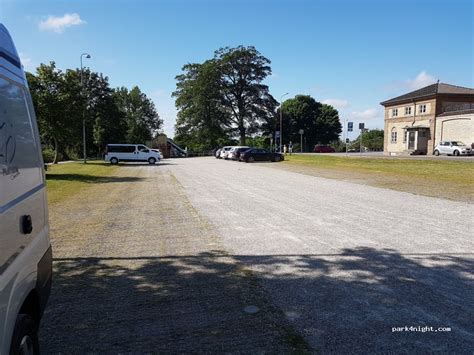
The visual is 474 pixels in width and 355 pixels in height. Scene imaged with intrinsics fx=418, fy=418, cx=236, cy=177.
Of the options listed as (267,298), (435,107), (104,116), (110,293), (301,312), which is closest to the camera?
(301,312)

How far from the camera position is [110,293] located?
4816 mm

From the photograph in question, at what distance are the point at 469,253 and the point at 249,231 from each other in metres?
3.72

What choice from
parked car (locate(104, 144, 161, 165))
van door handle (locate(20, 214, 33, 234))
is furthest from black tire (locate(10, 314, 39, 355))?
parked car (locate(104, 144, 161, 165))

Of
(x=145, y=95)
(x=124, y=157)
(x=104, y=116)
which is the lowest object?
(x=124, y=157)

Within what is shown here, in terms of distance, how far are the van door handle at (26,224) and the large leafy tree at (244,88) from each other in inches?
2898

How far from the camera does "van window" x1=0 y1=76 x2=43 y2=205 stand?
239 centimetres

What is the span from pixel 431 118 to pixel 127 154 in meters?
41.4

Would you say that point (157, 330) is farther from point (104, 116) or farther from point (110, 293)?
point (104, 116)

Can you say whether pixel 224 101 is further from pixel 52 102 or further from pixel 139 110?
pixel 52 102

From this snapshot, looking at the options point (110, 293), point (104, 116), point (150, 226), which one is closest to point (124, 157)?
point (104, 116)

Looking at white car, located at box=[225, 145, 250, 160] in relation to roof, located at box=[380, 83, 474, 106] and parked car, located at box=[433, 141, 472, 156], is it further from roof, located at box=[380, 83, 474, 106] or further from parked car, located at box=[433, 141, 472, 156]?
roof, located at box=[380, 83, 474, 106]

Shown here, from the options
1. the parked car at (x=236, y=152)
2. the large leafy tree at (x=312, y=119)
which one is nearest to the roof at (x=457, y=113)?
the parked car at (x=236, y=152)

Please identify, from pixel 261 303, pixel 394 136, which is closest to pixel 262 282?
pixel 261 303

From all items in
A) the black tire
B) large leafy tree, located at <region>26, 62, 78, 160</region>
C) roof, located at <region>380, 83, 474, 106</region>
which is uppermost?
roof, located at <region>380, 83, 474, 106</region>
